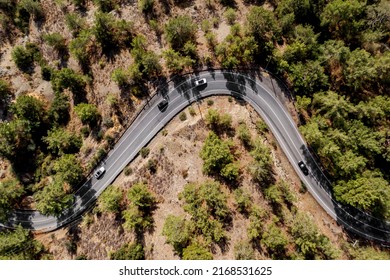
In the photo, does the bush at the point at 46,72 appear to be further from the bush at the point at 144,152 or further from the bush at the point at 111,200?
the bush at the point at 111,200

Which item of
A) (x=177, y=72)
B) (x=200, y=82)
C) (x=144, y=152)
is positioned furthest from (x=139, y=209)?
(x=177, y=72)

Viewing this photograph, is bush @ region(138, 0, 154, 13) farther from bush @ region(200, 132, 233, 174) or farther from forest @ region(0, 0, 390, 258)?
A: bush @ region(200, 132, 233, 174)

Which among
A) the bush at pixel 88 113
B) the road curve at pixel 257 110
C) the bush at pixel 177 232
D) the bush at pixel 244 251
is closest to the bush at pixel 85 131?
the bush at pixel 88 113

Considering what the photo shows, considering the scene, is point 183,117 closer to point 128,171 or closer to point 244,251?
point 128,171

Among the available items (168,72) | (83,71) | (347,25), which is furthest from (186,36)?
(347,25)

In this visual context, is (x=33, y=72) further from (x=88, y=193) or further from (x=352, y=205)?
(x=352, y=205)

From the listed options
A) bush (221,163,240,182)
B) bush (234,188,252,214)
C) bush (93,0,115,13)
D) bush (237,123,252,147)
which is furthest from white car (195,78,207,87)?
bush (93,0,115,13)
